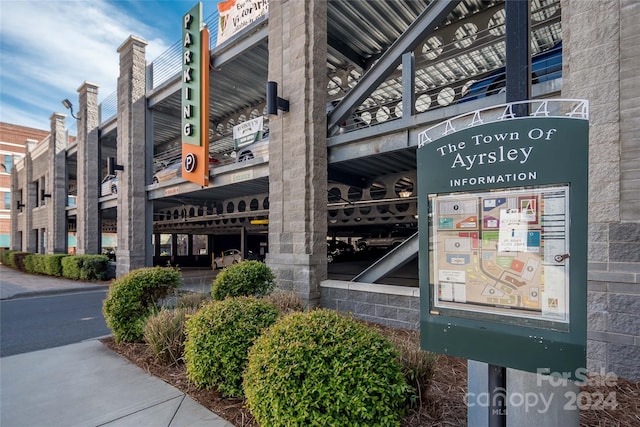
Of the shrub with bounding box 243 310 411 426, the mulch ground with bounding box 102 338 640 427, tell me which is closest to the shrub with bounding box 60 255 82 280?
the mulch ground with bounding box 102 338 640 427

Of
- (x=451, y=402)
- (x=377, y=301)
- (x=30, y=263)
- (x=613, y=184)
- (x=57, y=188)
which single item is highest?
(x=57, y=188)

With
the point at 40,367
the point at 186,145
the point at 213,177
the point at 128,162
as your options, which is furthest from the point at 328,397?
the point at 128,162

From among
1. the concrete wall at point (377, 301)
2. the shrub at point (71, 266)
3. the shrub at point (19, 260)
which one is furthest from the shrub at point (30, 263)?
the concrete wall at point (377, 301)

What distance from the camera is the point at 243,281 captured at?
267 inches

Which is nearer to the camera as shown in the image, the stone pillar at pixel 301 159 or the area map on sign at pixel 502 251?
the area map on sign at pixel 502 251

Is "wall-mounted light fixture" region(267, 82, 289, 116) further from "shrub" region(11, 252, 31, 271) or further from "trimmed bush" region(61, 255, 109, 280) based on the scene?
"shrub" region(11, 252, 31, 271)

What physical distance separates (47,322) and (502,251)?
413 inches

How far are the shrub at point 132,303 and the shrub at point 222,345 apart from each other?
2.21 metres

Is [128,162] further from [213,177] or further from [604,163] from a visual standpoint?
[604,163]

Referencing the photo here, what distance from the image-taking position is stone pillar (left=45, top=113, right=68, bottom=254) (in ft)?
73.8

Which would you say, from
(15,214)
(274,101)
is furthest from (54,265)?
(15,214)

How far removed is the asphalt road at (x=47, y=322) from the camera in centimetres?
654

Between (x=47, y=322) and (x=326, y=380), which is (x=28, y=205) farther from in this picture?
(x=326, y=380)

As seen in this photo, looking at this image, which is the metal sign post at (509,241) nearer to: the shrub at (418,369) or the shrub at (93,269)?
the shrub at (418,369)
